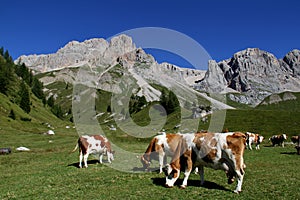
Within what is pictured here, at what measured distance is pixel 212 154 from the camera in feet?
51.9

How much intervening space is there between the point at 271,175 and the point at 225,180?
14.6 ft

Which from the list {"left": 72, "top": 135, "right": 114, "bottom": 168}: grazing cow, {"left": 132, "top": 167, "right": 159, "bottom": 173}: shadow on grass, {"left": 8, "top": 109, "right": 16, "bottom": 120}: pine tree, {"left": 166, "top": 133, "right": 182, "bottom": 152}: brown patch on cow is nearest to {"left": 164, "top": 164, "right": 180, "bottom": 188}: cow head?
{"left": 166, "top": 133, "right": 182, "bottom": 152}: brown patch on cow

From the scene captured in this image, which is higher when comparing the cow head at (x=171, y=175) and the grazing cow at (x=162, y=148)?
the grazing cow at (x=162, y=148)

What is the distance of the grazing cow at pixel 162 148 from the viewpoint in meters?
19.9

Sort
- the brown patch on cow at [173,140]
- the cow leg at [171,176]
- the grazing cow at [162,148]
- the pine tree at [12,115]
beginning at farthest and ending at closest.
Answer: the pine tree at [12,115] → the grazing cow at [162,148] → the brown patch on cow at [173,140] → the cow leg at [171,176]

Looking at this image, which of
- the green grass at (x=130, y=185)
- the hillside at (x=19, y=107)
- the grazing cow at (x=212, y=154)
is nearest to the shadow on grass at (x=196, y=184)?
the green grass at (x=130, y=185)

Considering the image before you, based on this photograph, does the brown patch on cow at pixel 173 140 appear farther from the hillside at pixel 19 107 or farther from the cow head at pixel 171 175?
the hillside at pixel 19 107

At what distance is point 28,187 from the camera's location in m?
19.0

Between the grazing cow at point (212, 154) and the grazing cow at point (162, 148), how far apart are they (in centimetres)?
229

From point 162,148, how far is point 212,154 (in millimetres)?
5651

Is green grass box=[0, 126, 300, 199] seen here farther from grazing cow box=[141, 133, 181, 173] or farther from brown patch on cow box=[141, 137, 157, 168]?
grazing cow box=[141, 133, 181, 173]

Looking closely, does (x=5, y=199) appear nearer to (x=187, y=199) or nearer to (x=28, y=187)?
(x=28, y=187)

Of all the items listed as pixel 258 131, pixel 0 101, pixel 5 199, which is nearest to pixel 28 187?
pixel 5 199

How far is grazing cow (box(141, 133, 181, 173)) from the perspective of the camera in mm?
19925
